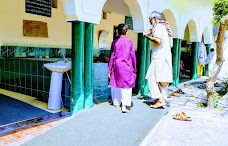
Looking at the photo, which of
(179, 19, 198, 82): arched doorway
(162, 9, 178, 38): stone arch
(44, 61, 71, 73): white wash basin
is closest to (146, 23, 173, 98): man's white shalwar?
(44, 61, 71, 73): white wash basin

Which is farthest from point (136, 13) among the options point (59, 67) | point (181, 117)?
point (181, 117)

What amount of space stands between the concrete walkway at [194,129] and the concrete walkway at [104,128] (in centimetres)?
19

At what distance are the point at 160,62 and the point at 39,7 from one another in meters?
5.03

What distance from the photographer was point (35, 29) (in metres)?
8.48

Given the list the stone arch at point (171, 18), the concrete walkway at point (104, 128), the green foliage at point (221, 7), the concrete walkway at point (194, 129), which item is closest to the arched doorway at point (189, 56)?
the stone arch at point (171, 18)

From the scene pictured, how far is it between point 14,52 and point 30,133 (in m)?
4.56

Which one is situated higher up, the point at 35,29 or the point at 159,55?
the point at 35,29

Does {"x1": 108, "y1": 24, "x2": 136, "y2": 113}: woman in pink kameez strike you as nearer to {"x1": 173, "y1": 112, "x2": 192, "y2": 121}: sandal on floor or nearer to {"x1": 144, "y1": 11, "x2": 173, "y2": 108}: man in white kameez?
{"x1": 144, "y1": 11, "x2": 173, "y2": 108}: man in white kameez

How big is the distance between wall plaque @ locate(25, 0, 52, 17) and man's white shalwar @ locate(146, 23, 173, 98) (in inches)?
189

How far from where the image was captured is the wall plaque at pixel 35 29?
8.24 meters

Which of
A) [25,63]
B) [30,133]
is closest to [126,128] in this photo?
[30,133]

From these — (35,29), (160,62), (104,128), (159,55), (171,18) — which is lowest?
(104,128)

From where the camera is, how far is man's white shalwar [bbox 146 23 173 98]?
16.9ft

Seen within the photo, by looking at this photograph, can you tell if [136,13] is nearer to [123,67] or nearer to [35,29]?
[123,67]
